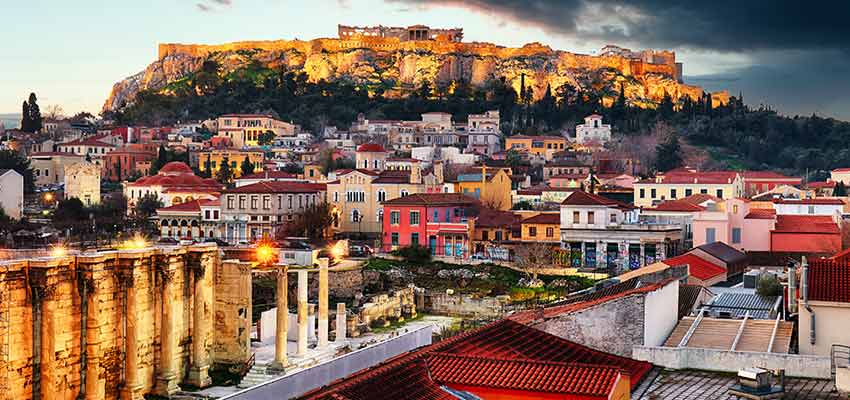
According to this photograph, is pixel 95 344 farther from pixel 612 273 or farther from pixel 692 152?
pixel 692 152

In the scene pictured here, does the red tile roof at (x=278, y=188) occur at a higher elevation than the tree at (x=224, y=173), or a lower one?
lower

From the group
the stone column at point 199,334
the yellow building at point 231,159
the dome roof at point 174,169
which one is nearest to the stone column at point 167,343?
the stone column at point 199,334

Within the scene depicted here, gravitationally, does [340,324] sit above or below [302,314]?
below

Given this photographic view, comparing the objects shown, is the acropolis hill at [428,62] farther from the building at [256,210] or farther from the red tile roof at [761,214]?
the red tile roof at [761,214]

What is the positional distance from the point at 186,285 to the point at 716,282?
58.5 ft

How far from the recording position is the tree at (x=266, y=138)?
125 meters

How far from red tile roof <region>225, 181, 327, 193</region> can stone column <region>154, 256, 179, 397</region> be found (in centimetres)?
4462

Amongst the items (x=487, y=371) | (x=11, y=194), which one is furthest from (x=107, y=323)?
(x=11, y=194)

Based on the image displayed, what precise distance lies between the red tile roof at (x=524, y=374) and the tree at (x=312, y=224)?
5514cm

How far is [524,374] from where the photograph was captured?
650 inches

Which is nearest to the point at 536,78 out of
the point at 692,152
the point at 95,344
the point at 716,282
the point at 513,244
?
the point at 692,152

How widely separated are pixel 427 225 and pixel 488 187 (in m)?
13.1

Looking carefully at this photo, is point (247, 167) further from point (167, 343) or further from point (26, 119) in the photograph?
point (167, 343)

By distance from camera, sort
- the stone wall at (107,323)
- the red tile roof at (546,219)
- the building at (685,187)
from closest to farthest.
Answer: the stone wall at (107,323)
the red tile roof at (546,219)
the building at (685,187)
